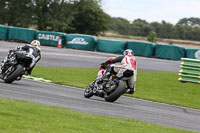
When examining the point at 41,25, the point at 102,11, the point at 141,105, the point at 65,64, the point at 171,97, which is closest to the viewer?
the point at 141,105

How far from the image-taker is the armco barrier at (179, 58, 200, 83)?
2258 cm

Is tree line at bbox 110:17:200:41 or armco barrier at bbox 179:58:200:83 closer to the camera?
armco barrier at bbox 179:58:200:83

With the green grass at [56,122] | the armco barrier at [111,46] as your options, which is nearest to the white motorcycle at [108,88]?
the green grass at [56,122]

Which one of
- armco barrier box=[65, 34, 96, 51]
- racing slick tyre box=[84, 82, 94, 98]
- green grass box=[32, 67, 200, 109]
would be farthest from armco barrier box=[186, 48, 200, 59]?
racing slick tyre box=[84, 82, 94, 98]

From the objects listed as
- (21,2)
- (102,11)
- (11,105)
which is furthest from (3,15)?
(11,105)

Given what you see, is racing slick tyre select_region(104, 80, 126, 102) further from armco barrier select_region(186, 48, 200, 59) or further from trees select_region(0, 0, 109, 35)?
trees select_region(0, 0, 109, 35)

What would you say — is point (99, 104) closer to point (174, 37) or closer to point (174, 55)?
point (174, 55)

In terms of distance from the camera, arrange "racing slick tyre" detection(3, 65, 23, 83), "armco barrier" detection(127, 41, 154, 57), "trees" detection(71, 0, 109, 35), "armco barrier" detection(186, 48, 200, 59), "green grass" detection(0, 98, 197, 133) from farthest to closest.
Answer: "trees" detection(71, 0, 109, 35), "armco barrier" detection(127, 41, 154, 57), "armco barrier" detection(186, 48, 200, 59), "racing slick tyre" detection(3, 65, 23, 83), "green grass" detection(0, 98, 197, 133)

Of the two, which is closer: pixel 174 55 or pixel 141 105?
pixel 141 105

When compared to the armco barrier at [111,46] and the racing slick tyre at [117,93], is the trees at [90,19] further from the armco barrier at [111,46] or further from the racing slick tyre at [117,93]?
the racing slick tyre at [117,93]

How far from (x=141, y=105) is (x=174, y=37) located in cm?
8206

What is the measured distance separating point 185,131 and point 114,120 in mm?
1444

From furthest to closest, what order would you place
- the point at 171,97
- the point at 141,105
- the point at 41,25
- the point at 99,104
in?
the point at 41,25, the point at 171,97, the point at 141,105, the point at 99,104

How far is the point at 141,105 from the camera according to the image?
13.9 meters
